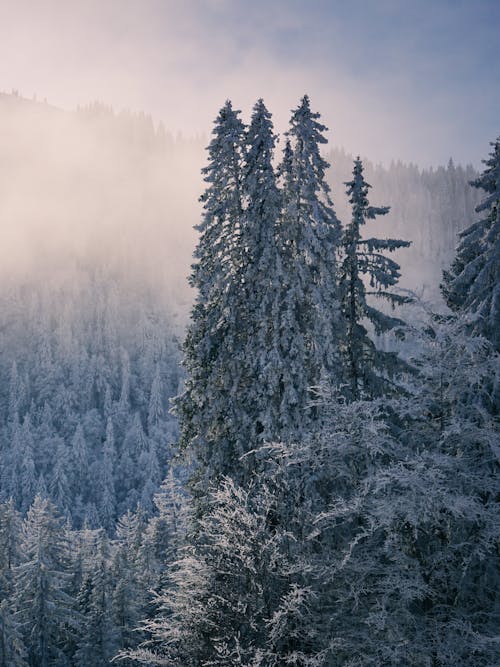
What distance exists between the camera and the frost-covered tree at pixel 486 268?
544 inches

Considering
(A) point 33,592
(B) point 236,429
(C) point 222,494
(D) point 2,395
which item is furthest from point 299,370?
(D) point 2,395

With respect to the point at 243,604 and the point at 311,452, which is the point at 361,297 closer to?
the point at 311,452

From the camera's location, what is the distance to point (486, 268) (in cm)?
1460

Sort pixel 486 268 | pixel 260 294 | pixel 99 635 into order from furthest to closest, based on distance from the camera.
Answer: pixel 99 635
pixel 260 294
pixel 486 268

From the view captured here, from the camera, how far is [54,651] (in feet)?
112

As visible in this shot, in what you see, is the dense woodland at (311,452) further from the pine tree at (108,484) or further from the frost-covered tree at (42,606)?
the pine tree at (108,484)

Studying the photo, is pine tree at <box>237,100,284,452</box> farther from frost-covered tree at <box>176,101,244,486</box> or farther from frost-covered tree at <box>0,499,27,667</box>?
frost-covered tree at <box>0,499,27,667</box>

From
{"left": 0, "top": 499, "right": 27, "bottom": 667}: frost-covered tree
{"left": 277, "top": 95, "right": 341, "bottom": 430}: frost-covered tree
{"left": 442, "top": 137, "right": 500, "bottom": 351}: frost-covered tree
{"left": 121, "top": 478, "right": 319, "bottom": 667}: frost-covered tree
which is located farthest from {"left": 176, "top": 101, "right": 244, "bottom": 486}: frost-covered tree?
{"left": 0, "top": 499, "right": 27, "bottom": 667}: frost-covered tree

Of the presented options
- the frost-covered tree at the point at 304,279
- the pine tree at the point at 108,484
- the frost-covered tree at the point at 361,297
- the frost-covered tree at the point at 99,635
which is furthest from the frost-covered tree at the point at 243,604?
the pine tree at the point at 108,484

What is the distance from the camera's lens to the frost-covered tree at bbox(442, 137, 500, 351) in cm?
1383

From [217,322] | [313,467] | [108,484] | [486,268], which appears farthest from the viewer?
[108,484]

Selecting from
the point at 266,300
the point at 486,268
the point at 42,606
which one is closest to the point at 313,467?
the point at 266,300

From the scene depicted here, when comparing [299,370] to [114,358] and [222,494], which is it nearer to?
[222,494]

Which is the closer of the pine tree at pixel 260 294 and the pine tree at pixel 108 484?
the pine tree at pixel 260 294
